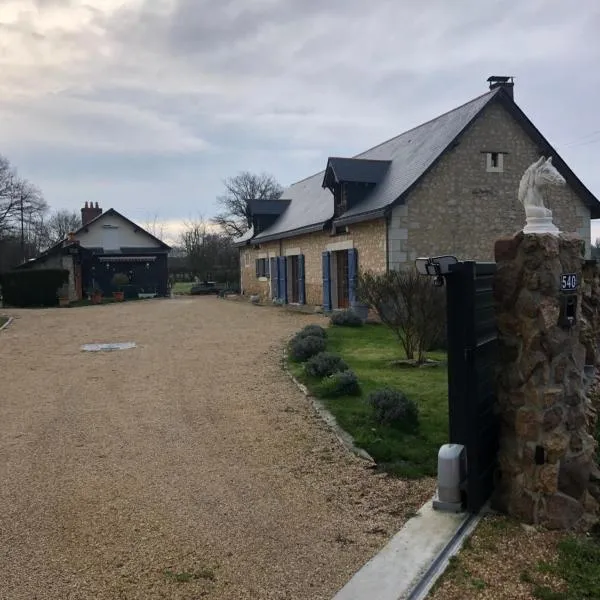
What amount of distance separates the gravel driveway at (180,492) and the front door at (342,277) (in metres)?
9.32

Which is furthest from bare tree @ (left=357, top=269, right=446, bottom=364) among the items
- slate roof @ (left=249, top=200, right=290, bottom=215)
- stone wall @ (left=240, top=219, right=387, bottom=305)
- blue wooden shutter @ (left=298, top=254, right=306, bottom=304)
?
slate roof @ (left=249, top=200, right=290, bottom=215)

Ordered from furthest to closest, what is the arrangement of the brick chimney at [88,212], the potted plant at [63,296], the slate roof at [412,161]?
1. the brick chimney at [88,212]
2. the potted plant at [63,296]
3. the slate roof at [412,161]

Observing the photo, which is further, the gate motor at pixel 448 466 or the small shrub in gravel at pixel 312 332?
the small shrub in gravel at pixel 312 332

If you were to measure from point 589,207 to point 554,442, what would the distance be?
1514 centimetres

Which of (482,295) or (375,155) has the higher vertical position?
(375,155)

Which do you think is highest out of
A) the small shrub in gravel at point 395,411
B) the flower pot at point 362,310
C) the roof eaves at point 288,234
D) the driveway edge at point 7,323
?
the roof eaves at point 288,234

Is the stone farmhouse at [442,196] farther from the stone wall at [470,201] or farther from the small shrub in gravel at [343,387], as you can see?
the small shrub in gravel at [343,387]

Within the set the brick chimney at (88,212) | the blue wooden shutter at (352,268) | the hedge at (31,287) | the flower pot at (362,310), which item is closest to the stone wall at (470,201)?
the flower pot at (362,310)

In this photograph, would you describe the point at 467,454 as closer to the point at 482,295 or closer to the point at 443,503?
the point at 443,503

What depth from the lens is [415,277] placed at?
30.4 feet

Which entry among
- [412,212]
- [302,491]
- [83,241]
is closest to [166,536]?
[302,491]

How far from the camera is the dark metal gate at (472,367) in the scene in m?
3.79

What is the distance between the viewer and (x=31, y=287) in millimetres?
25266

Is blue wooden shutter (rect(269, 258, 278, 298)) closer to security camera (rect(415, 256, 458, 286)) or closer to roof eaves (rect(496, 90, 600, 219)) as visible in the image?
roof eaves (rect(496, 90, 600, 219))
